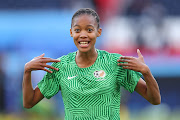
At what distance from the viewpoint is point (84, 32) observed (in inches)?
122

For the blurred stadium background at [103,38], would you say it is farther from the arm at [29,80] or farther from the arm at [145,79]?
the arm at [145,79]

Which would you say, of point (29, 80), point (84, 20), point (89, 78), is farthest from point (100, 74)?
point (29, 80)

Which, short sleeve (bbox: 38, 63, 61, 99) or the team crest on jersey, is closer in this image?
the team crest on jersey

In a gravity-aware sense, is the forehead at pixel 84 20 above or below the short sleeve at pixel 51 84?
above

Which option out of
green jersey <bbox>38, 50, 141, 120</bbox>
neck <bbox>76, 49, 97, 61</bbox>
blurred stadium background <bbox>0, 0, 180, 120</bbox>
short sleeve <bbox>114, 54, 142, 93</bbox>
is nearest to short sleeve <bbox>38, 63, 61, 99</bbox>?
green jersey <bbox>38, 50, 141, 120</bbox>

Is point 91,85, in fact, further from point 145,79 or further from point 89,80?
point 145,79

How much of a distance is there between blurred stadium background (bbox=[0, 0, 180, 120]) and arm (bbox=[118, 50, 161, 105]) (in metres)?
4.85

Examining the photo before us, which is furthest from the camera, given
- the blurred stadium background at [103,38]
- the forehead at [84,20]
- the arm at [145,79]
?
the blurred stadium background at [103,38]

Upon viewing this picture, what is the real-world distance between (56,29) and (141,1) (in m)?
1.96

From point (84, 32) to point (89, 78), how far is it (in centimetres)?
37

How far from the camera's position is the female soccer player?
3.02 m

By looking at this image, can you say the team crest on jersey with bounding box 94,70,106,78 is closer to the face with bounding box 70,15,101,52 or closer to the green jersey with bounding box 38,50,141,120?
the green jersey with bounding box 38,50,141,120

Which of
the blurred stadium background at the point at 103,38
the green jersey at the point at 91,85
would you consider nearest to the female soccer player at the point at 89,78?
the green jersey at the point at 91,85

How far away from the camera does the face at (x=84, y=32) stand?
10.2 feet
